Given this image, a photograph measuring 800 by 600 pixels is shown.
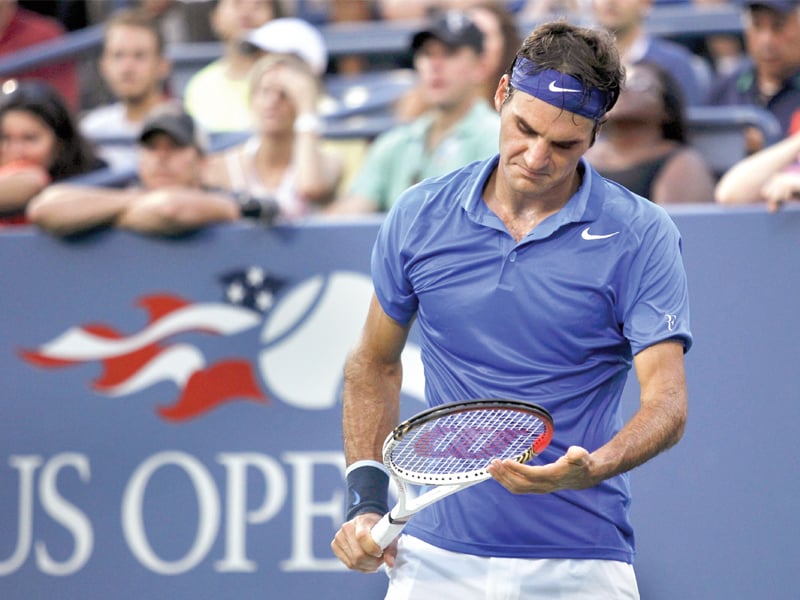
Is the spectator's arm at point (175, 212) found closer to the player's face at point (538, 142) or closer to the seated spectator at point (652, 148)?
the seated spectator at point (652, 148)

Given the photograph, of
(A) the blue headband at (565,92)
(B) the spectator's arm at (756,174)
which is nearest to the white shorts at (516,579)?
(A) the blue headband at (565,92)

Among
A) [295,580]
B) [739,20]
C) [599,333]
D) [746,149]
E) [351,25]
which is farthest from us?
[351,25]

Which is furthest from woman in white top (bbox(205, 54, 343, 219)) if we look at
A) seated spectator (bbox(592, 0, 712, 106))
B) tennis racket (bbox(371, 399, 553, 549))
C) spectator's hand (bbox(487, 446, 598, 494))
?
spectator's hand (bbox(487, 446, 598, 494))

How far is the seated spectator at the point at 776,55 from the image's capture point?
5.98 m

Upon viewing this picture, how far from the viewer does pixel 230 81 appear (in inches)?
287

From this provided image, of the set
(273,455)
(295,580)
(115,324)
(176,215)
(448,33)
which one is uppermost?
(448,33)

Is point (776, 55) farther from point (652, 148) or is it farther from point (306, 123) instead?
point (306, 123)

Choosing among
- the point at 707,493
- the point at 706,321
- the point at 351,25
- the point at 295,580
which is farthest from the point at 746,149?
the point at 351,25

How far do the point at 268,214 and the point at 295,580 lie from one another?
1.35 meters

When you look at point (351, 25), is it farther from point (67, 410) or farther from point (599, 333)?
point (599, 333)

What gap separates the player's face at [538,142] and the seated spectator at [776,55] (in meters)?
3.04

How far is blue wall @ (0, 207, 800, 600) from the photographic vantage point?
16.0 ft

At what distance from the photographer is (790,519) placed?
479 centimetres

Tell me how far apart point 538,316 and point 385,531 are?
0.58 m
